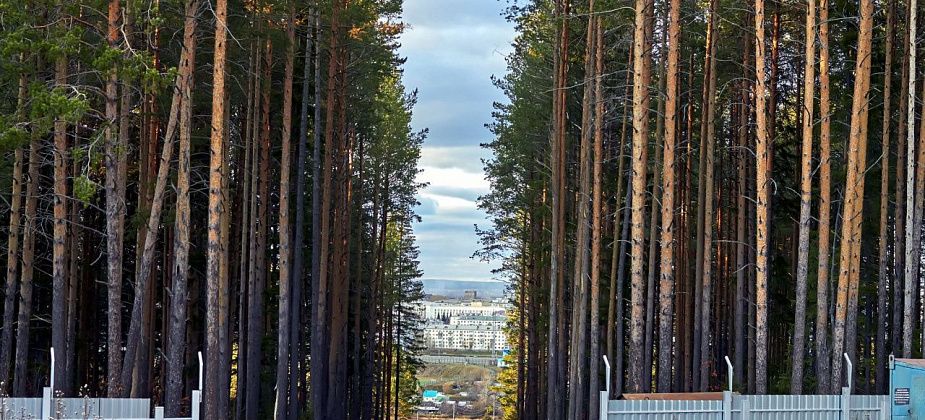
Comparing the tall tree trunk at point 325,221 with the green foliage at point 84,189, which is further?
the tall tree trunk at point 325,221

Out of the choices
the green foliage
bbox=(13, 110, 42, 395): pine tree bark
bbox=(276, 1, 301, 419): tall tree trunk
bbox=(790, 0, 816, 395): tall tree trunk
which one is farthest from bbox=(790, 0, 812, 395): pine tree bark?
bbox=(13, 110, 42, 395): pine tree bark

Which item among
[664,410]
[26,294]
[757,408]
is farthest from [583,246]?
[26,294]

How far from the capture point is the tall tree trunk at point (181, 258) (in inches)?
599

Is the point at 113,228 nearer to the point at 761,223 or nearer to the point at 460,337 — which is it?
the point at 761,223

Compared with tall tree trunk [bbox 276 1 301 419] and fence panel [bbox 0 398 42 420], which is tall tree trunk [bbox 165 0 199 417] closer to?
fence panel [bbox 0 398 42 420]

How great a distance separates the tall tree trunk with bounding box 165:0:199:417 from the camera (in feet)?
49.9

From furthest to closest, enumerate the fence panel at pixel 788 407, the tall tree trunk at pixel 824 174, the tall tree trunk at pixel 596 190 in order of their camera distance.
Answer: the tall tree trunk at pixel 596 190 < the tall tree trunk at pixel 824 174 < the fence panel at pixel 788 407

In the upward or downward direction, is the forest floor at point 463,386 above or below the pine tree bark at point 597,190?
below

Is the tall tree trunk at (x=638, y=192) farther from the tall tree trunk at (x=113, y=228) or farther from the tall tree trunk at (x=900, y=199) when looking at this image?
the tall tree trunk at (x=113, y=228)

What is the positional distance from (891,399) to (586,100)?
12523mm

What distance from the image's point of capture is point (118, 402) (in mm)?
11156

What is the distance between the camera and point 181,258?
51.1 ft

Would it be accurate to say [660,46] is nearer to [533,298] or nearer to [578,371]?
[578,371]

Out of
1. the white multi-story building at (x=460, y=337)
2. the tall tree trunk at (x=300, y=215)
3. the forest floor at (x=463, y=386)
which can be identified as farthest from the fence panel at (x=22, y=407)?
the white multi-story building at (x=460, y=337)
